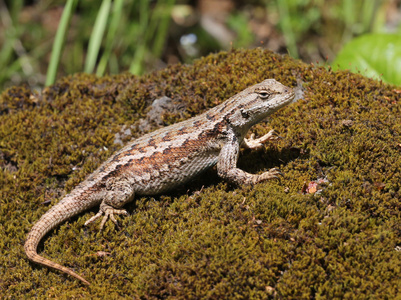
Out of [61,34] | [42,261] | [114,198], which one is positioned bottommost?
[42,261]

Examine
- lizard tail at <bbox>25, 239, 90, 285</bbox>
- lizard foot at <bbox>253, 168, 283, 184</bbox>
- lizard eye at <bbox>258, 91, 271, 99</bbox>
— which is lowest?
lizard tail at <bbox>25, 239, 90, 285</bbox>

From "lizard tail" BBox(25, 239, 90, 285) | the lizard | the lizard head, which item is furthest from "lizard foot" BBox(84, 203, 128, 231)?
the lizard head

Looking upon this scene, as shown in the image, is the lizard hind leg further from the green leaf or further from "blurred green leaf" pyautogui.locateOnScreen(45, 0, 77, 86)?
the green leaf

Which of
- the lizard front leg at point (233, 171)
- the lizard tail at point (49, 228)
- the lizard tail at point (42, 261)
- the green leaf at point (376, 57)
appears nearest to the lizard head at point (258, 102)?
the lizard front leg at point (233, 171)

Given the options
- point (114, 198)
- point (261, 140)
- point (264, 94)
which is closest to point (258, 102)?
point (264, 94)

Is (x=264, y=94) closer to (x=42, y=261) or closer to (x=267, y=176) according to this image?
(x=267, y=176)
